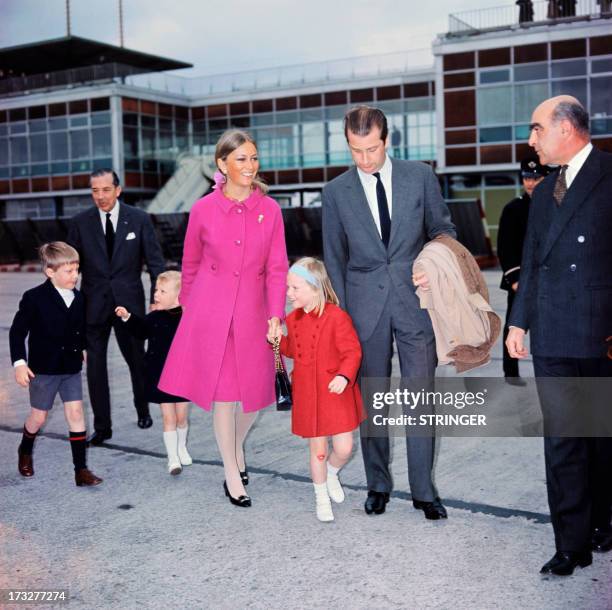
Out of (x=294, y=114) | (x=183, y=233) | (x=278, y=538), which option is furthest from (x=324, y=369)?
(x=294, y=114)

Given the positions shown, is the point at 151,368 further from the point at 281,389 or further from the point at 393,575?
the point at 393,575

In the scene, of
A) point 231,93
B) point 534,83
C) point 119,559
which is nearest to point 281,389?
point 119,559

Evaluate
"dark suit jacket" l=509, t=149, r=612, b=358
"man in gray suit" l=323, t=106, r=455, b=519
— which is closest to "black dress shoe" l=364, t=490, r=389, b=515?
"man in gray suit" l=323, t=106, r=455, b=519

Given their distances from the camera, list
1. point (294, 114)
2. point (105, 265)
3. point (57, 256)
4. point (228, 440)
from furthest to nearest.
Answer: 1. point (294, 114)
2. point (105, 265)
3. point (57, 256)
4. point (228, 440)

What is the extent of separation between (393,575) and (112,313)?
3.49 m

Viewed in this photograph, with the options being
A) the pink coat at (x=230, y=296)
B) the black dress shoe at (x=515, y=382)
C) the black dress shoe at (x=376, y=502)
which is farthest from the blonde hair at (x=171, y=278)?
the black dress shoe at (x=515, y=382)

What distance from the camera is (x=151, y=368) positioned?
569 cm

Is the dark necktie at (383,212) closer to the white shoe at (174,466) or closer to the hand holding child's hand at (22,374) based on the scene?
the white shoe at (174,466)

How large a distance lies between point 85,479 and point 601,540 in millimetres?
2936

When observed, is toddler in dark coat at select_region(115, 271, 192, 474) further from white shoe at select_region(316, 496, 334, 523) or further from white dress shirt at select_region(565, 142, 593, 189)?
white dress shirt at select_region(565, 142, 593, 189)

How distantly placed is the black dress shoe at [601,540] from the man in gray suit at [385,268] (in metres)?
0.78

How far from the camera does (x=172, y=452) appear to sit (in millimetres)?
5441

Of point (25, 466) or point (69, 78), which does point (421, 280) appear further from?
point (69, 78)

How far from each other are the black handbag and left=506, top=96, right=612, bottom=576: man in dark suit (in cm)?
132
